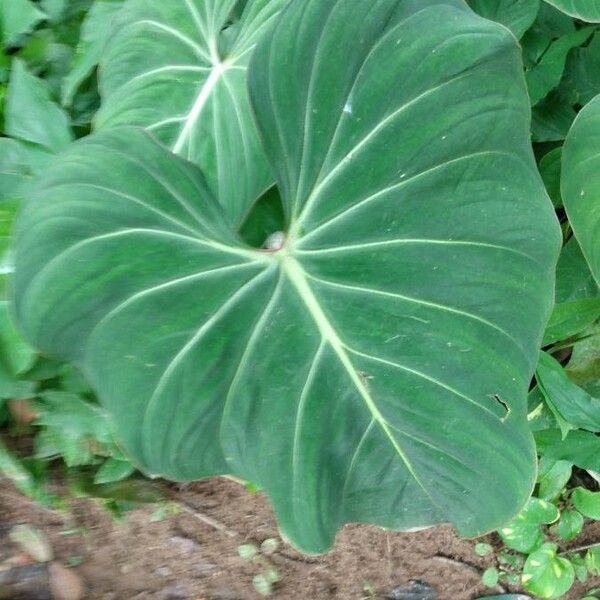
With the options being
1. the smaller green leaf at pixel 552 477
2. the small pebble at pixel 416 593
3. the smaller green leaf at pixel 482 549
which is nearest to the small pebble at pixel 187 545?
the small pebble at pixel 416 593

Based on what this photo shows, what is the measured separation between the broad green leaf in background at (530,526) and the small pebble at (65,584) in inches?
36.9

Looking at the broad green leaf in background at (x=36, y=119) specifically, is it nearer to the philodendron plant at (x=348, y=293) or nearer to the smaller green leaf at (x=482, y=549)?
the philodendron plant at (x=348, y=293)

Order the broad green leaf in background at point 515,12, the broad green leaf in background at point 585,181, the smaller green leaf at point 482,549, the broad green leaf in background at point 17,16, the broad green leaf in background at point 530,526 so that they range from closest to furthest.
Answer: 1. the broad green leaf in background at point 585,181
2. the broad green leaf in background at point 515,12
3. the broad green leaf in background at point 17,16
4. the broad green leaf in background at point 530,526
5. the smaller green leaf at point 482,549

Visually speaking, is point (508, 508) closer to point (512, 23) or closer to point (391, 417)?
point (391, 417)

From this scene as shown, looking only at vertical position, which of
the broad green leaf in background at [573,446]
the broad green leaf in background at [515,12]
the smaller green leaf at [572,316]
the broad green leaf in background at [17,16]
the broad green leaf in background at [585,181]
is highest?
the broad green leaf in background at [17,16]

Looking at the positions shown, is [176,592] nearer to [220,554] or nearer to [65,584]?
[220,554]

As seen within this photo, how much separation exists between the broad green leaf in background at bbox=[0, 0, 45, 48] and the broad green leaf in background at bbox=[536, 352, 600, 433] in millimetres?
1106

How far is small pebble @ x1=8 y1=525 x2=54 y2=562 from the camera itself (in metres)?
1.63

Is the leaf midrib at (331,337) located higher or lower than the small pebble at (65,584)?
higher

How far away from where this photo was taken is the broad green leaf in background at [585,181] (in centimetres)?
99

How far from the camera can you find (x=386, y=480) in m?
0.87

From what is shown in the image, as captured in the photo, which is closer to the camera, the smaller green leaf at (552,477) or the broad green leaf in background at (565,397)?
the broad green leaf in background at (565,397)

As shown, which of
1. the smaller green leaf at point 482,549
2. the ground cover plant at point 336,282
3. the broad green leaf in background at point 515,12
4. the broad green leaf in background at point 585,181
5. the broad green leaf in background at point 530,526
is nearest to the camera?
the ground cover plant at point 336,282

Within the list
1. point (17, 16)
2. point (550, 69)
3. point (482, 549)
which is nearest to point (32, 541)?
point (482, 549)
